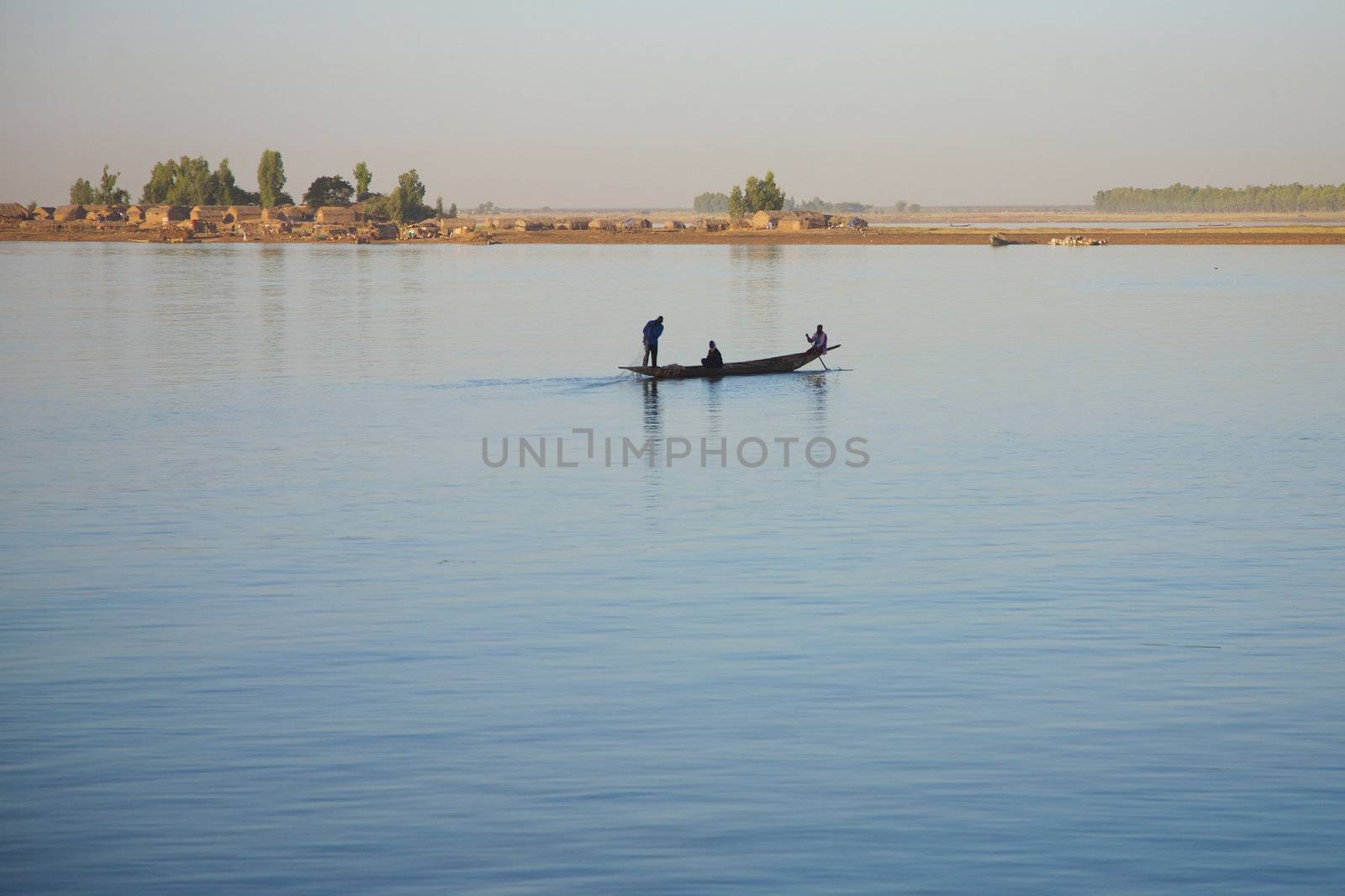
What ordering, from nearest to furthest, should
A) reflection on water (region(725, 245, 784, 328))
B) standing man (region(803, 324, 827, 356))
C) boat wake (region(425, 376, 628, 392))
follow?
boat wake (region(425, 376, 628, 392)) < standing man (region(803, 324, 827, 356)) < reflection on water (region(725, 245, 784, 328))

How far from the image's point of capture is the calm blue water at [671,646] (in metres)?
12.4

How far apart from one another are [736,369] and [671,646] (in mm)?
33379

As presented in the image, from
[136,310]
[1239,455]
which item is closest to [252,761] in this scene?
[1239,455]

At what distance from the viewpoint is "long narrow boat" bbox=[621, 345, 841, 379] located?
49750mm

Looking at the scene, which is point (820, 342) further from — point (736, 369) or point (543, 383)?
point (543, 383)

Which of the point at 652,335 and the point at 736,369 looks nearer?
the point at 652,335

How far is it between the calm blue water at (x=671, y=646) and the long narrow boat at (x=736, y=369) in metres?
3.73

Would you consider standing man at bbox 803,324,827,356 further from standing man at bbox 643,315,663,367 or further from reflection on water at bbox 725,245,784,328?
reflection on water at bbox 725,245,784,328

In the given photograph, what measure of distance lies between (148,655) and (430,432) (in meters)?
20.7

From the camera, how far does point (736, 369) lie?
168 ft

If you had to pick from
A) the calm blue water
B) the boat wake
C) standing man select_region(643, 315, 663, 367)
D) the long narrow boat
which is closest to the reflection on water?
the long narrow boat

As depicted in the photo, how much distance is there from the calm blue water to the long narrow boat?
3.73m

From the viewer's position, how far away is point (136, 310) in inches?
3442

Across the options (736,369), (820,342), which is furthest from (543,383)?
(820,342)
